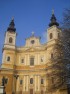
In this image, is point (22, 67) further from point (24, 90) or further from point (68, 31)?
point (68, 31)

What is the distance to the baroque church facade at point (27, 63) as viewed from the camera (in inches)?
1646

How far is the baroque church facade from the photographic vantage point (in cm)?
4181

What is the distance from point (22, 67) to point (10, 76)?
4249 millimetres

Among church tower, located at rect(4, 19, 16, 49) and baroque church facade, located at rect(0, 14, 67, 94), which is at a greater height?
church tower, located at rect(4, 19, 16, 49)

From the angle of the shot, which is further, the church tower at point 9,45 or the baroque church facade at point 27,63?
the church tower at point 9,45

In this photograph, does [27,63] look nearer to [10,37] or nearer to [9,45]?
[9,45]

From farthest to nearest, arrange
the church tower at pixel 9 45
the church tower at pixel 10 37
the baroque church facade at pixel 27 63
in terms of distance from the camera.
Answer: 1. the church tower at pixel 10 37
2. the church tower at pixel 9 45
3. the baroque church facade at pixel 27 63

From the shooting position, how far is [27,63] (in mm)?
45438

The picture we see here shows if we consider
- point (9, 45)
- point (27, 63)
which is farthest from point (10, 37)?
point (27, 63)

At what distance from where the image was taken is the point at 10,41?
155 ft

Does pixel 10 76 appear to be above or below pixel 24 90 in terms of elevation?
Result: above

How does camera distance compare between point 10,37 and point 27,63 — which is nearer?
point 27,63

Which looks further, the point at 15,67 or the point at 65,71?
the point at 15,67

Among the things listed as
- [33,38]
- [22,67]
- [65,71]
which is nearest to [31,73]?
[22,67]
